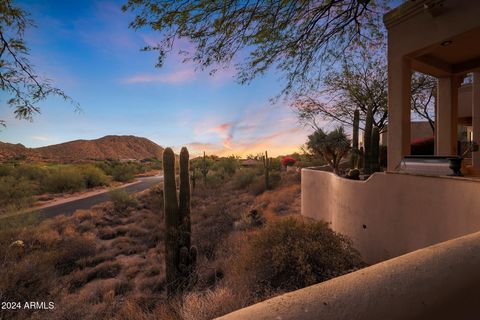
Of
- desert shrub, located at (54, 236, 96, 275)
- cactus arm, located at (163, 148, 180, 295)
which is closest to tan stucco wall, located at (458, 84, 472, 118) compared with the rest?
cactus arm, located at (163, 148, 180, 295)

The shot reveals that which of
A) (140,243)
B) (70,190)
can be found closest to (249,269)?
(140,243)

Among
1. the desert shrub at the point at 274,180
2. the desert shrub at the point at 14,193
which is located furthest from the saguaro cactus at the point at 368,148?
the desert shrub at the point at 14,193

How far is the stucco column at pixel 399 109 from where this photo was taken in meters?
6.40

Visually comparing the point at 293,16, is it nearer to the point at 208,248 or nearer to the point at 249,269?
the point at 249,269

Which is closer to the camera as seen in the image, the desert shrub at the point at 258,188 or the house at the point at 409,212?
the house at the point at 409,212

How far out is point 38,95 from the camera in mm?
4887

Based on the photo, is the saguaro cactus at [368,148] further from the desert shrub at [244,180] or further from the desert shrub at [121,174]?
the desert shrub at [121,174]

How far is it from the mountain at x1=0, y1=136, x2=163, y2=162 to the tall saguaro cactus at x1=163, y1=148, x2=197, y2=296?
5142 centimetres

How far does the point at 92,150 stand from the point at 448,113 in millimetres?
95943

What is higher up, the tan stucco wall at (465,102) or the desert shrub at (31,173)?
the tan stucco wall at (465,102)

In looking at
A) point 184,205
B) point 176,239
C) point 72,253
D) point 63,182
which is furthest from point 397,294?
point 63,182

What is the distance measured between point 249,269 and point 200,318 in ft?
6.37

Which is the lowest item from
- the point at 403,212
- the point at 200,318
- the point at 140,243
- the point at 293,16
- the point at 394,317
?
the point at 140,243

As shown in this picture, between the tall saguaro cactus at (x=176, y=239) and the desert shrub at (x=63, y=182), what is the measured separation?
25.2 metres
